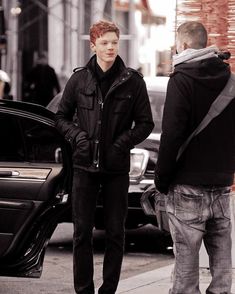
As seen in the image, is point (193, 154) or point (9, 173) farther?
point (9, 173)

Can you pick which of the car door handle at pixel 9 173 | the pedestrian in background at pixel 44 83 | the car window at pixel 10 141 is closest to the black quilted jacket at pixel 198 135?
the car door handle at pixel 9 173

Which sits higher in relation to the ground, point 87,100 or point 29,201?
point 87,100

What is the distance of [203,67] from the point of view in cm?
576

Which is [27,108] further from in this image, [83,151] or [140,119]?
[140,119]

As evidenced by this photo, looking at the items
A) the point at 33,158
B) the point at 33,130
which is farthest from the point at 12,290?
the point at 33,130

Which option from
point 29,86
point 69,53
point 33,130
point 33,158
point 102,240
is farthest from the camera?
point 69,53

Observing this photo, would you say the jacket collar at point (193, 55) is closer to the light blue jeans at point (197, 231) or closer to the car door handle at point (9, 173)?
the light blue jeans at point (197, 231)

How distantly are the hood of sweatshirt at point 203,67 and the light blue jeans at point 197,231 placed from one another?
61 cm

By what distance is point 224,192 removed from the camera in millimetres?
5879

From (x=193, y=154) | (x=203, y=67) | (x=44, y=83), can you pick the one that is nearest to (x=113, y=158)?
(x=193, y=154)

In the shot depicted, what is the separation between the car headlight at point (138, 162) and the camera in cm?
965

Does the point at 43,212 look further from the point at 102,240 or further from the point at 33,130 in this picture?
the point at 102,240

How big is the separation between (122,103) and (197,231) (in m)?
1.24

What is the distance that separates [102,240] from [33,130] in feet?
6.74
